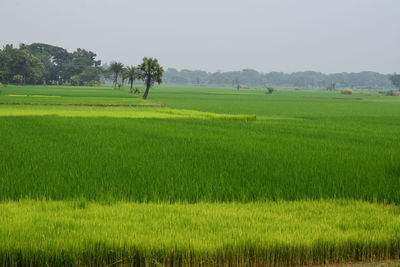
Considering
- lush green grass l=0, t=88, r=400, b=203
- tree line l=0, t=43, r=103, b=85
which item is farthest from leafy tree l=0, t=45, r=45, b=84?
lush green grass l=0, t=88, r=400, b=203

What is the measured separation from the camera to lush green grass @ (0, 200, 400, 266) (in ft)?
18.4

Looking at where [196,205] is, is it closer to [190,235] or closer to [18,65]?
[190,235]

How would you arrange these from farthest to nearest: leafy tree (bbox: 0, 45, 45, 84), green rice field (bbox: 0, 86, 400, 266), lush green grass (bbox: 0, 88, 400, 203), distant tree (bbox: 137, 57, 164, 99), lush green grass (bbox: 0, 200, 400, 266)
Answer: leafy tree (bbox: 0, 45, 45, 84) → distant tree (bbox: 137, 57, 164, 99) → lush green grass (bbox: 0, 88, 400, 203) → green rice field (bbox: 0, 86, 400, 266) → lush green grass (bbox: 0, 200, 400, 266)

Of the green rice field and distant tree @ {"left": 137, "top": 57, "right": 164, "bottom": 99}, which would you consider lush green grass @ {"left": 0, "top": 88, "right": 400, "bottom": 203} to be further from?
distant tree @ {"left": 137, "top": 57, "right": 164, "bottom": 99}

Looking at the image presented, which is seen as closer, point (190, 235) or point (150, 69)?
point (190, 235)

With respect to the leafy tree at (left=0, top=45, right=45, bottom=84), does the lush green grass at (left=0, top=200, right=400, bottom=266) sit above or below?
below

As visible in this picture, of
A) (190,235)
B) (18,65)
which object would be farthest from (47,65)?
(190,235)

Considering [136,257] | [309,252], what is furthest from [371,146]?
[136,257]

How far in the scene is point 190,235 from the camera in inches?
237

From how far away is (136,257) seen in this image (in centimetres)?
564

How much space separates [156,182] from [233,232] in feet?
11.6

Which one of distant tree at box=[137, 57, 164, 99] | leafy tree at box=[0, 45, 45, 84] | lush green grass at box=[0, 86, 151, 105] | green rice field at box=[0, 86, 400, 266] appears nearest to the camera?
green rice field at box=[0, 86, 400, 266]

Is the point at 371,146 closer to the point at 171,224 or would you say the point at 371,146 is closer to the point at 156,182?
the point at 156,182

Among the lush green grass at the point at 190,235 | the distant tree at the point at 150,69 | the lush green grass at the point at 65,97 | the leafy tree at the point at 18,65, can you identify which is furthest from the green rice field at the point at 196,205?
the leafy tree at the point at 18,65
